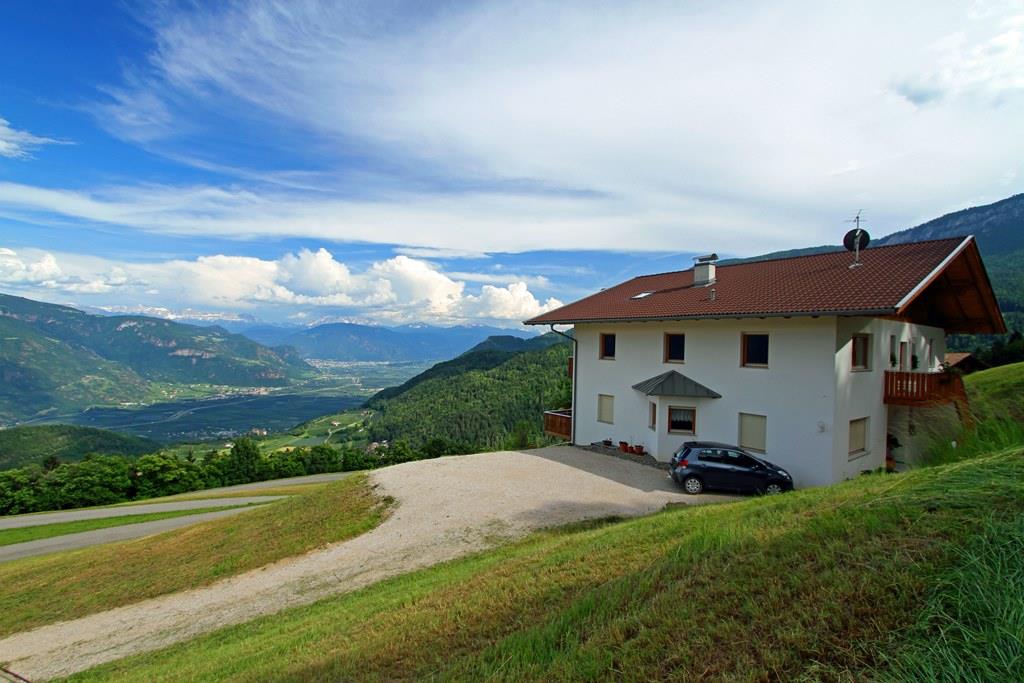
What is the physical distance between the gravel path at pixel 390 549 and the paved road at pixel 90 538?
15.5 meters

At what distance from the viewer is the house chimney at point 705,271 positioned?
73.5 feet

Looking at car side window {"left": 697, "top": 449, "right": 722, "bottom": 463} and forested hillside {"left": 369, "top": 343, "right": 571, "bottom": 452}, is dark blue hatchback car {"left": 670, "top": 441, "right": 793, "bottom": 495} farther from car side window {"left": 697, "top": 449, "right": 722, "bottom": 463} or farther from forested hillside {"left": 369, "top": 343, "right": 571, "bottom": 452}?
forested hillside {"left": 369, "top": 343, "right": 571, "bottom": 452}

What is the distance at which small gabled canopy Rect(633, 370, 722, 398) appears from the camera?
1869 cm

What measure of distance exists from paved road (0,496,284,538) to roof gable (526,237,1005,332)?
25.0 m

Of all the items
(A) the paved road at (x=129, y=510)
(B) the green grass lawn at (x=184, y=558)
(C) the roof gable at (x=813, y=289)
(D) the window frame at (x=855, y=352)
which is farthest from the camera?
(A) the paved road at (x=129, y=510)

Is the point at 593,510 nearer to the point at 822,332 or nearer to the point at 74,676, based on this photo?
the point at 822,332

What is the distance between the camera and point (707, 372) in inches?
744

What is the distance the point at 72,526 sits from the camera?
29938 mm

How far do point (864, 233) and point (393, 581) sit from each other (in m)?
19.7

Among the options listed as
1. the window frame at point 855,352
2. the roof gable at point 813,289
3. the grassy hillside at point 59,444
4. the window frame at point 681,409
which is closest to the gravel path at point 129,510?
the roof gable at point 813,289

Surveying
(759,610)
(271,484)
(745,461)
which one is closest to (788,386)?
(745,461)

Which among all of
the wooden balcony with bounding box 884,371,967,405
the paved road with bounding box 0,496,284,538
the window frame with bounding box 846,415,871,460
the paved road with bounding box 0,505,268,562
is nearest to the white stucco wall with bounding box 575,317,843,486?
the window frame with bounding box 846,415,871,460

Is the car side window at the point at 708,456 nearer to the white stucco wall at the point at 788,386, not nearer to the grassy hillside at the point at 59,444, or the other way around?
the white stucco wall at the point at 788,386

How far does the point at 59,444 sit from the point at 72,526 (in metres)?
95.1
